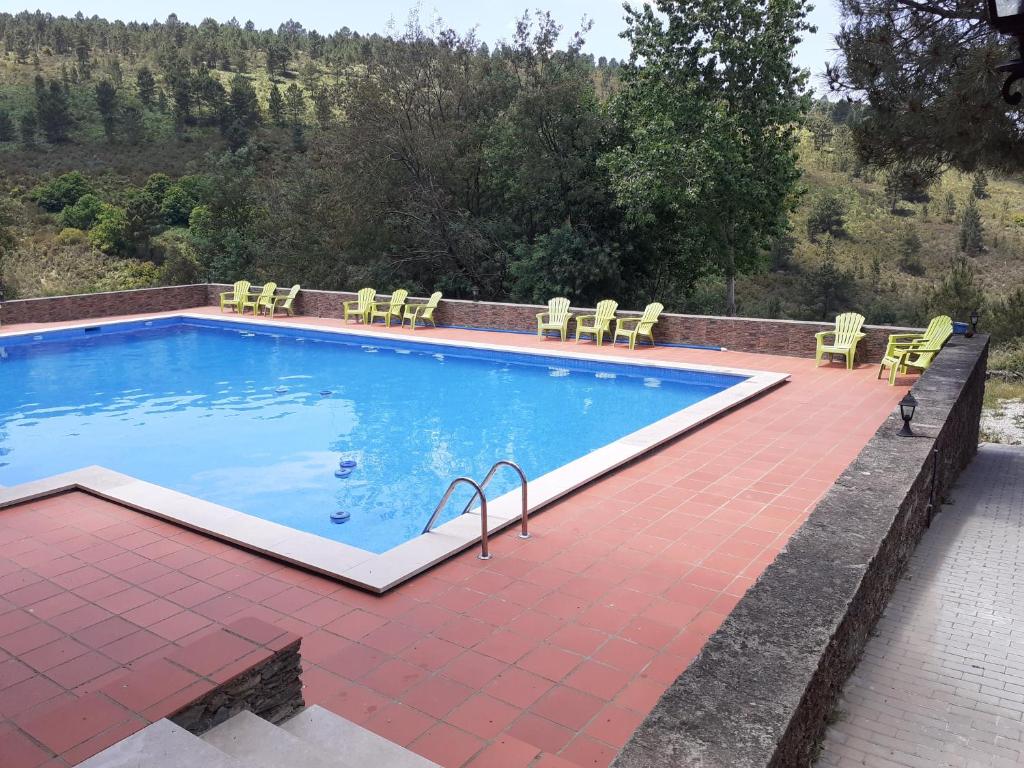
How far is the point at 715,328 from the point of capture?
1200 centimetres

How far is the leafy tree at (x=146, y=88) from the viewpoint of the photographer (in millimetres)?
43281

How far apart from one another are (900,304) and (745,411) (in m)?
15.7

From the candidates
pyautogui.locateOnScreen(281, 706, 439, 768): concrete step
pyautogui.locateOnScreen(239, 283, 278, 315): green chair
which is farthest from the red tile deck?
pyautogui.locateOnScreen(239, 283, 278, 315): green chair

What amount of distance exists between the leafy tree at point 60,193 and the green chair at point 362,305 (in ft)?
72.6

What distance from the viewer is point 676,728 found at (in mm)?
1972

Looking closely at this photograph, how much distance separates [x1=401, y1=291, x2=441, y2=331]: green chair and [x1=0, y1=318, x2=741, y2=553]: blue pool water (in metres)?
1.24

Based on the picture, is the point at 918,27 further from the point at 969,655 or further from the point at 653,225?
the point at 653,225

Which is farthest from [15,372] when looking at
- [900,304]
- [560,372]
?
[900,304]

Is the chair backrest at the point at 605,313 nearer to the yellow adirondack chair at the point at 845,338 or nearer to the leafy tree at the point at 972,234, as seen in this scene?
the yellow adirondack chair at the point at 845,338

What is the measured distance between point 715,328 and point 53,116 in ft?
126

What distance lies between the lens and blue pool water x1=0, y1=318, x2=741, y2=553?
693cm

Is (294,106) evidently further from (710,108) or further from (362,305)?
(710,108)

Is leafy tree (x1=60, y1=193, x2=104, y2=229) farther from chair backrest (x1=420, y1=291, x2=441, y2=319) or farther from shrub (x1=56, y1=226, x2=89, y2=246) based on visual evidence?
chair backrest (x1=420, y1=291, x2=441, y2=319)

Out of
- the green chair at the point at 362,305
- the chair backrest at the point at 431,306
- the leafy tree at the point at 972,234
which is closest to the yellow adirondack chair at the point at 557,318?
the chair backrest at the point at 431,306
